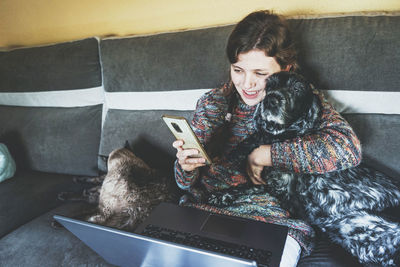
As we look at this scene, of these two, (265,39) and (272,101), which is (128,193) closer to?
(272,101)

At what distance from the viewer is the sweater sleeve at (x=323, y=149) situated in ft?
3.06

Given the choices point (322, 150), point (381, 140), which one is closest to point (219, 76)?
point (322, 150)

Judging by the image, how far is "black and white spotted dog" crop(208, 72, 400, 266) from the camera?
2.78ft

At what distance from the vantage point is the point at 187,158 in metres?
1.03

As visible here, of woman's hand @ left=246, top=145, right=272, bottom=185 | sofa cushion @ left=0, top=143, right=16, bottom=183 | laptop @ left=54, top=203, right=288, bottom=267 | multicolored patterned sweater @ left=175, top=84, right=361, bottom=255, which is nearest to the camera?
laptop @ left=54, top=203, right=288, bottom=267

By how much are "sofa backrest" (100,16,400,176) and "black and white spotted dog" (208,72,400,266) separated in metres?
0.21

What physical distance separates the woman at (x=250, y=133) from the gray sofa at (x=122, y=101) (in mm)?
156

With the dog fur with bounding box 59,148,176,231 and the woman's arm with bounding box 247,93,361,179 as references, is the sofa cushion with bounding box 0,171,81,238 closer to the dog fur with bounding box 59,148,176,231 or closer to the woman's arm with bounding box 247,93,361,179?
the dog fur with bounding box 59,148,176,231

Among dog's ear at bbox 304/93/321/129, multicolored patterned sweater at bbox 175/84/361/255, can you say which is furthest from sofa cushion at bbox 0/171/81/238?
dog's ear at bbox 304/93/321/129

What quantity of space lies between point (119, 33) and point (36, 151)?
0.96 metres

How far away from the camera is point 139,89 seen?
1.57 metres

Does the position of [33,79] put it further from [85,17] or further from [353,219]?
[353,219]

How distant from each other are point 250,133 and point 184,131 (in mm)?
391

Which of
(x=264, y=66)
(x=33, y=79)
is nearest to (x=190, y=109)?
(x=264, y=66)
